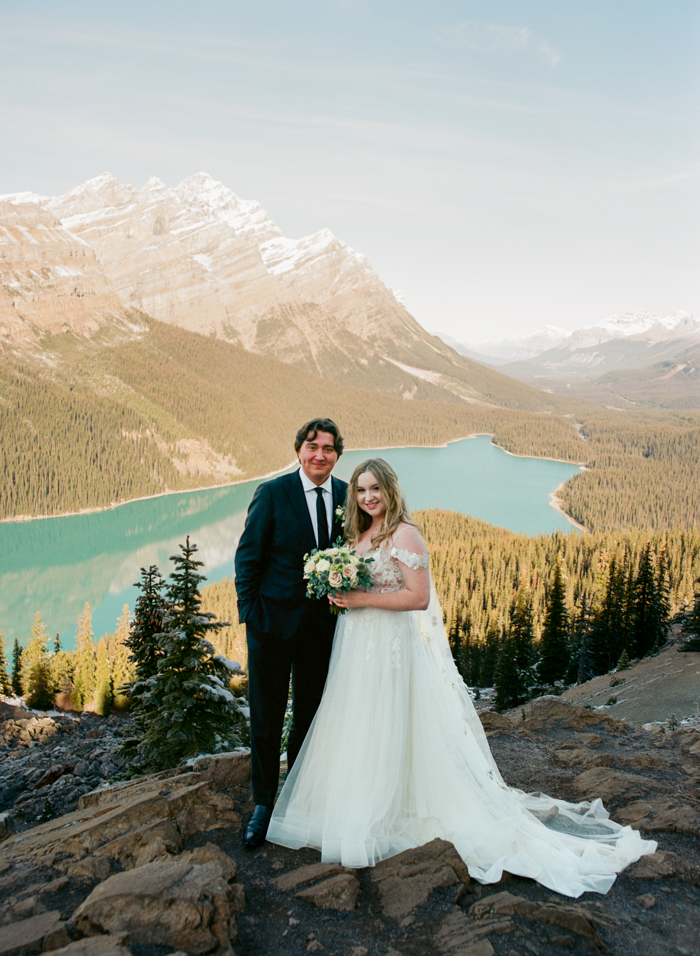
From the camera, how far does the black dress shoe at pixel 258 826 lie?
156 inches

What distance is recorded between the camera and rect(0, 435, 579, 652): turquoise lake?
67.9 metres

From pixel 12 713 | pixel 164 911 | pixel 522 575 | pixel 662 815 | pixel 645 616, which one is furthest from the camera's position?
pixel 522 575

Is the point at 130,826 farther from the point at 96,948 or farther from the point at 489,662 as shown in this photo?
the point at 489,662

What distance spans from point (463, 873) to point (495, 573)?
54947 mm

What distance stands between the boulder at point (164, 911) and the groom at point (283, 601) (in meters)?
0.95

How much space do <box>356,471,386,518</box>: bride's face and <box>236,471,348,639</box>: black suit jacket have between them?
44cm

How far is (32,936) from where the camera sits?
108 inches

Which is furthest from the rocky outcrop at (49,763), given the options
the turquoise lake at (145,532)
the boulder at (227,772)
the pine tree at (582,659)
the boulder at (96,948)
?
the turquoise lake at (145,532)

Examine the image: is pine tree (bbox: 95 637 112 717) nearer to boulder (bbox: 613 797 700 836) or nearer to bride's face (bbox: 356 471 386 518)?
boulder (bbox: 613 797 700 836)

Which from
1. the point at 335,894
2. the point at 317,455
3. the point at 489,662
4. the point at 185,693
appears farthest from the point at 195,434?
the point at 335,894

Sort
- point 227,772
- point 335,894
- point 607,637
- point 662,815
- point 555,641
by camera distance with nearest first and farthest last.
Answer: point 335,894
point 662,815
point 227,772
point 555,641
point 607,637

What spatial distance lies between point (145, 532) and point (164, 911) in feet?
326

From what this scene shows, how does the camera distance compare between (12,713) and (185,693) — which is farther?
(12,713)

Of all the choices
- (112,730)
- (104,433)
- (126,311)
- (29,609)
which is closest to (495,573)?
(112,730)
